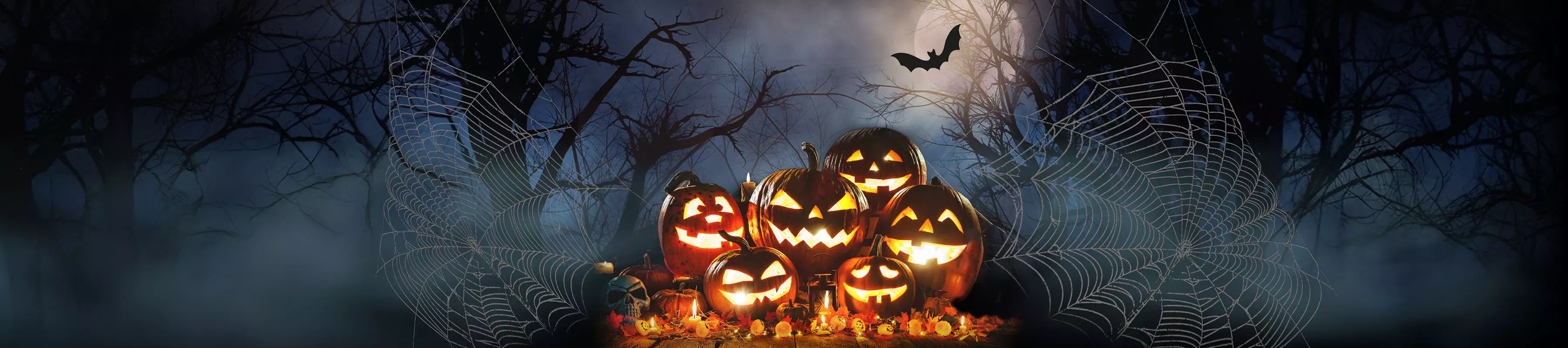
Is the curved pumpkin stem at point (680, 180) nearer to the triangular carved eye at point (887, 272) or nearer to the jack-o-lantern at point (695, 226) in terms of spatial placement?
the jack-o-lantern at point (695, 226)

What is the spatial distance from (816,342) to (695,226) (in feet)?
4.49

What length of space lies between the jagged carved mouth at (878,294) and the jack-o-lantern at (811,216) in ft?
1.16

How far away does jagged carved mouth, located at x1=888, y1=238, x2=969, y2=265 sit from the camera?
5629mm

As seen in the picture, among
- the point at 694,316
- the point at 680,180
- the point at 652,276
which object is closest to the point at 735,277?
Answer: the point at 694,316

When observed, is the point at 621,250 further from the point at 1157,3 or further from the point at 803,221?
the point at 1157,3

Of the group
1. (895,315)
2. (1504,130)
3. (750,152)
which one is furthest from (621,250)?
(1504,130)

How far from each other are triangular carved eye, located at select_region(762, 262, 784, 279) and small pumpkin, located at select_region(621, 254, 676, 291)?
2.97 ft

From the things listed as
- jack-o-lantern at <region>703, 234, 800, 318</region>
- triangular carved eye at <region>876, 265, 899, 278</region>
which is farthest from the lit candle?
triangular carved eye at <region>876, 265, 899, 278</region>

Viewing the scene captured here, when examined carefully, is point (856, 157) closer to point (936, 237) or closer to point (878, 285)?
point (936, 237)

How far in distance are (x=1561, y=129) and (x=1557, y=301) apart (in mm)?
1303

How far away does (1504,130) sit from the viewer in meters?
6.23

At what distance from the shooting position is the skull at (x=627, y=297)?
219 inches

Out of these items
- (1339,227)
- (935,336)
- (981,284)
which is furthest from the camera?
(1339,227)

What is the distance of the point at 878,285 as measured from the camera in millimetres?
5418
